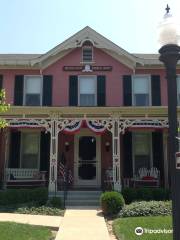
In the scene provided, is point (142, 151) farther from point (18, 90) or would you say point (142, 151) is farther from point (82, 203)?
point (18, 90)

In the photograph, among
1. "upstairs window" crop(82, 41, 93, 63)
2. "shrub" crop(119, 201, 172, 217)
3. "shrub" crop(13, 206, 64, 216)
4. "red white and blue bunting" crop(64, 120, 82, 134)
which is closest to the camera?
"shrub" crop(119, 201, 172, 217)

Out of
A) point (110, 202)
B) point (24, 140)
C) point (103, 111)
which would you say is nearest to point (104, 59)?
point (103, 111)

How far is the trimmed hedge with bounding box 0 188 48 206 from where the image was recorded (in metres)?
13.9

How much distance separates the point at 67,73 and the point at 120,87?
272 cm

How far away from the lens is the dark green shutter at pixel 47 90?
1812cm

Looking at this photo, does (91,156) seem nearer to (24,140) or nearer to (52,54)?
(24,140)

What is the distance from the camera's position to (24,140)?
1780 cm

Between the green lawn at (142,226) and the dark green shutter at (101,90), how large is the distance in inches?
324

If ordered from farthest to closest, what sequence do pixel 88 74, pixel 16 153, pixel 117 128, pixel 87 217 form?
pixel 88 74 → pixel 16 153 → pixel 117 128 → pixel 87 217

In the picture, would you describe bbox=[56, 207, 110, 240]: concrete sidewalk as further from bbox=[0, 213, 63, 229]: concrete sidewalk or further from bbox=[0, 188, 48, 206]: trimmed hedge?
bbox=[0, 188, 48, 206]: trimmed hedge

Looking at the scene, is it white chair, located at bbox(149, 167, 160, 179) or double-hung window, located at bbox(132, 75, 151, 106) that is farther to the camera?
double-hung window, located at bbox(132, 75, 151, 106)

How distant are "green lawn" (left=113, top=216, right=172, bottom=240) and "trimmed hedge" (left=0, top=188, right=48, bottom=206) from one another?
411 cm

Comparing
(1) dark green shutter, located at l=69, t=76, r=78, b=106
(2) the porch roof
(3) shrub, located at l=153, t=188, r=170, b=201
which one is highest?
(1) dark green shutter, located at l=69, t=76, r=78, b=106

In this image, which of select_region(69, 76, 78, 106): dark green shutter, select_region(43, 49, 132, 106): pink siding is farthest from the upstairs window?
select_region(69, 76, 78, 106): dark green shutter
